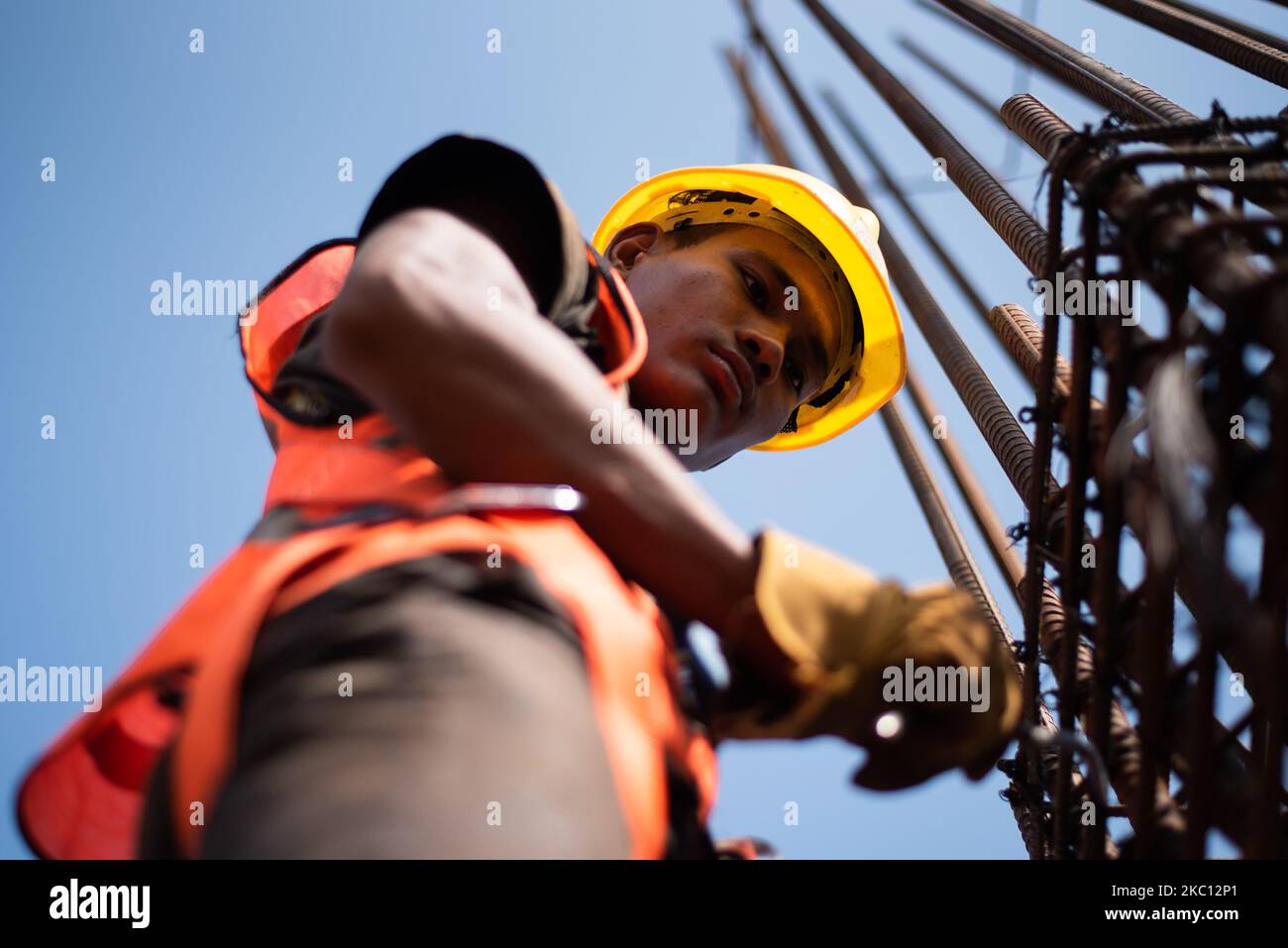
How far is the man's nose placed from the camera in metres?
4.38

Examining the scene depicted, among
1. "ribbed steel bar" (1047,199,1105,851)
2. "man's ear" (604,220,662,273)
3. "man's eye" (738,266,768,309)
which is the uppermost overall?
"man's ear" (604,220,662,273)

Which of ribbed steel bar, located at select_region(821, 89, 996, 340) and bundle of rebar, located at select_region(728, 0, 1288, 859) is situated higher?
ribbed steel bar, located at select_region(821, 89, 996, 340)

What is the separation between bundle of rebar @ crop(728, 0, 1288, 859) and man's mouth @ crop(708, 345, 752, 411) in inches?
37.9

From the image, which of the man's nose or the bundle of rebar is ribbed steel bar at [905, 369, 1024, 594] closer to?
the bundle of rebar

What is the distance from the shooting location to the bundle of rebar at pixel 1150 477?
95.4 inches

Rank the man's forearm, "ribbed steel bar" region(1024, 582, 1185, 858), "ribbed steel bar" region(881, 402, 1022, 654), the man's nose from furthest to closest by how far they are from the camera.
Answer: "ribbed steel bar" region(881, 402, 1022, 654)
the man's nose
"ribbed steel bar" region(1024, 582, 1185, 858)
the man's forearm

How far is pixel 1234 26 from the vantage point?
22.1ft

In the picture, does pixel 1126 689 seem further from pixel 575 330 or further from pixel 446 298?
pixel 446 298

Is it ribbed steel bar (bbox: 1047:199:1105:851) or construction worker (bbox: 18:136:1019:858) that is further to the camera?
ribbed steel bar (bbox: 1047:199:1105:851)

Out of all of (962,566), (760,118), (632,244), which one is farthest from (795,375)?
(760,118)

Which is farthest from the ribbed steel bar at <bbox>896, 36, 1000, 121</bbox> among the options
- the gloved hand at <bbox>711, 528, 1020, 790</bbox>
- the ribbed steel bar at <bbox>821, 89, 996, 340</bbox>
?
the gloved hand at <bbox>711, 528, 1020, 790</bbox>

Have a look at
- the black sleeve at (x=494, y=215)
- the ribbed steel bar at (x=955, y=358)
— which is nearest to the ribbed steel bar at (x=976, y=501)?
the ribbed steel bar at (x=955, y=358)

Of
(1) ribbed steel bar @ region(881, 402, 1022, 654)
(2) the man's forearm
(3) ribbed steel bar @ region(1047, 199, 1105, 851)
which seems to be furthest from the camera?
(1) ribbed steel bar @ region(881, 402, 1022, 654)
